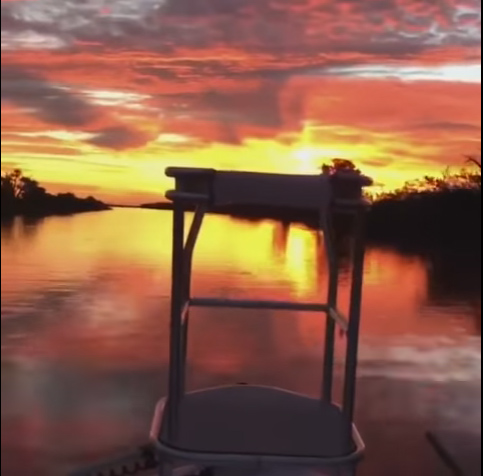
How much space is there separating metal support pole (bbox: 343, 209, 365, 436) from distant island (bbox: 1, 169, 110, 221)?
6.92 ft

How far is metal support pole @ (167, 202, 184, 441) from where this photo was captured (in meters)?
1.34

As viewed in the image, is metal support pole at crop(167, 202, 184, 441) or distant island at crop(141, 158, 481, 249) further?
distant island at crop(141, 158, 481, 249)

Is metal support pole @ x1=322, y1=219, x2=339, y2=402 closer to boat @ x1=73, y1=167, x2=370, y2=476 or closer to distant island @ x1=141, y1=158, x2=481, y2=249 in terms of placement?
boat @ x1=73, y1=167, x2=370, y2=476

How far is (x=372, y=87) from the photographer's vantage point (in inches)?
149

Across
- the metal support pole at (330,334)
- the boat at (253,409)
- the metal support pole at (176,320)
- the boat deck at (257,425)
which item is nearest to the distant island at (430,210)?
the metal support pole at (330,334)

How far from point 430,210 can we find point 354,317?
7.72ft

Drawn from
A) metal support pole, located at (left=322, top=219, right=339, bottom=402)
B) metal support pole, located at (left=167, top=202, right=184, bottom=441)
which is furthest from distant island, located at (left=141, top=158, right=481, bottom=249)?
metal support pole, located at (left=167, top=202, right=184, bottom=441)

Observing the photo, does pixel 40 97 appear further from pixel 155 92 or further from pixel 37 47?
pixel 155 92

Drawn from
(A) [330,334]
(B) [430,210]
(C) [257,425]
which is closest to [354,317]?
(C) [257,425]

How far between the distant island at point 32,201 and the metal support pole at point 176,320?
2.08 m

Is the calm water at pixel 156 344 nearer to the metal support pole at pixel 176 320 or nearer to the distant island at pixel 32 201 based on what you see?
the distant island at pixel 32 201

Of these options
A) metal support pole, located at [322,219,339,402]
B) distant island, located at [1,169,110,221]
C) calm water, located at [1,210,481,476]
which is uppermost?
distant island, located at [1,169,110,221]

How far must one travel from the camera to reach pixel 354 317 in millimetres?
1404

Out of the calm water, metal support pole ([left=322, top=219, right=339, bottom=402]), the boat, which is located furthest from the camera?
the calm water
